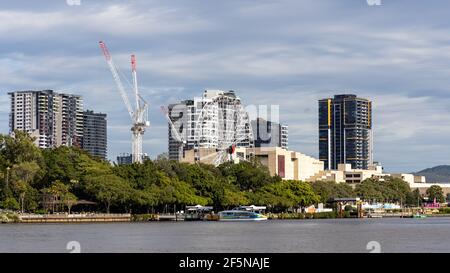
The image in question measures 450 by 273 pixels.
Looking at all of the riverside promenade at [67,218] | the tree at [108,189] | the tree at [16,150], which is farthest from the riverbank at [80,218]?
the tree at [16,150]

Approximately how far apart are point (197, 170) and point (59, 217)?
1261 inches

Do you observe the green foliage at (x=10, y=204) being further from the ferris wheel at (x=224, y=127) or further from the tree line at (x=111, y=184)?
the ferris wheel at (x=224, y=127)

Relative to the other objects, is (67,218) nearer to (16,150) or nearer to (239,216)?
(16,150)

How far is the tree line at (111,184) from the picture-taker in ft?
338

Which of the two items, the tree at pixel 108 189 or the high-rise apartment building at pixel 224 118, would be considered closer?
the tree at pixel 108 189

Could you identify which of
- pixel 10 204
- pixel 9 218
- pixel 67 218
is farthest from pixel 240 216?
pixel 9 218

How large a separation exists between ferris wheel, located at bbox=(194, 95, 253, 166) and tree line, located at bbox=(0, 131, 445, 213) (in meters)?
24.8

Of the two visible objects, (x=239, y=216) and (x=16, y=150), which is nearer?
(x=16, y=150)

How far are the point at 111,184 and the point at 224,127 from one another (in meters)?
68.7

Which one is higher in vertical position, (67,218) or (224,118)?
(224,118)

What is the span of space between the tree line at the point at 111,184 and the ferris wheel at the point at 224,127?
2477 centimetres

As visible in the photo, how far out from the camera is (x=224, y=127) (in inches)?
6781

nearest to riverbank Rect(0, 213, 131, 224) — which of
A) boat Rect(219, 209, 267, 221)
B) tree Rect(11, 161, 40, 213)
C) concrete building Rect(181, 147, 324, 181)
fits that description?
tree Rect(11, 161, 40, 213)
